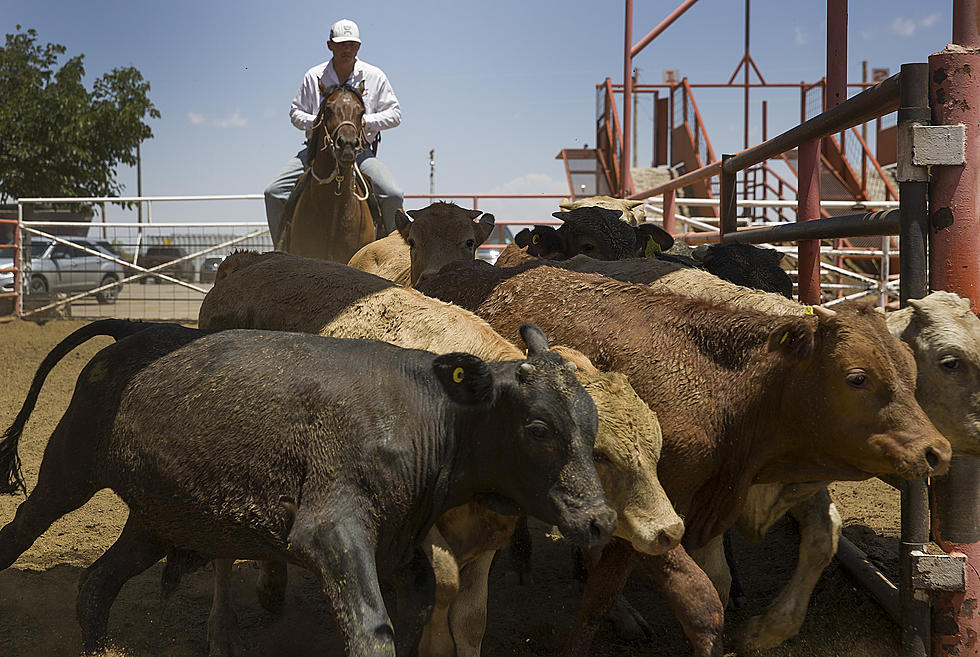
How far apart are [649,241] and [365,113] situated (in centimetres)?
354

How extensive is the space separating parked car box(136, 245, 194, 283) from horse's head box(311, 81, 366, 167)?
8923mm

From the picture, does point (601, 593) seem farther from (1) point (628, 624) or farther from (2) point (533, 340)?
(2) point (533, 340)

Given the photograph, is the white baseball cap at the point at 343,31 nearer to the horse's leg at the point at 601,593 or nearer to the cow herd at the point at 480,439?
the cow herd at the point at 480,439

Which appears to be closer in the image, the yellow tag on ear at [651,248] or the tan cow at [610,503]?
the tan cow at [610,503]

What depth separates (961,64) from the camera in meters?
3.55

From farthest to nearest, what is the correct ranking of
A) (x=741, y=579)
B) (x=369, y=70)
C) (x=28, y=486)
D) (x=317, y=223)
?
(x=369, y=70), (x=317, y=223), (x=28, y=486), (x=741, y=579)

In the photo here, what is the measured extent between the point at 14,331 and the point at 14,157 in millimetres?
14685

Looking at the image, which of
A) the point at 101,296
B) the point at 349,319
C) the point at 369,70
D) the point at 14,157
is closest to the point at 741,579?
the point at 349,319

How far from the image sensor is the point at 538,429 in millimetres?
2992

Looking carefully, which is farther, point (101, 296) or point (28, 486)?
point (101, 296)

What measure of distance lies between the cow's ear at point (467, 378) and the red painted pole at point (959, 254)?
6.07 ft

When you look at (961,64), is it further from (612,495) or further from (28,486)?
(28,486)

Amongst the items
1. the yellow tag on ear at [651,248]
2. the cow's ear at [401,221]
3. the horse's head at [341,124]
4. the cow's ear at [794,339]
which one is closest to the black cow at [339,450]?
the cow's ear at [794,339]

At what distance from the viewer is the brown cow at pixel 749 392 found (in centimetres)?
329
